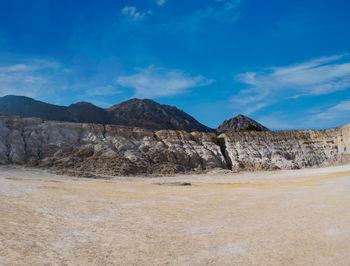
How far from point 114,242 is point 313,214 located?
24.6ft

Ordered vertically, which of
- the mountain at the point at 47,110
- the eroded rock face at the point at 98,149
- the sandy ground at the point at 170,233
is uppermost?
the mountain at the point at 47,110

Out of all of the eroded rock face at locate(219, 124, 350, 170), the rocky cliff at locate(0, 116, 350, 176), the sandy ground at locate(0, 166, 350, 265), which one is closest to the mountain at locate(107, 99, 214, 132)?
the eroded rock face at locate(219, 124, 350, 170)

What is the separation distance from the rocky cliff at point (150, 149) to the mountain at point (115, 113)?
74.8 m

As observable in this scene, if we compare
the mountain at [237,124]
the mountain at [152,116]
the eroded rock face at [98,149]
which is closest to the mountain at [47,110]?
the mountain at [152,116]

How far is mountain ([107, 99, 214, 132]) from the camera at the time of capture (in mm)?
139762

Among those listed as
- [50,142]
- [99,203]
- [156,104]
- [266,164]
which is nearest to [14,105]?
[156,104]

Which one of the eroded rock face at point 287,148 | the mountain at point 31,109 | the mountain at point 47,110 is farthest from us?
the mountain at point 47,110

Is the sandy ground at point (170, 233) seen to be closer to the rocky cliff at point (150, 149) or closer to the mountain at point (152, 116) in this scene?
the rocky cliff at point (150, 149)

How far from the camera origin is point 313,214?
1034 centimetres

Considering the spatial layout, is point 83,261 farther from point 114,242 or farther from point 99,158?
point 99,158

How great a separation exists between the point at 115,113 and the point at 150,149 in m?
107

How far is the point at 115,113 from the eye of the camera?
146375 mm

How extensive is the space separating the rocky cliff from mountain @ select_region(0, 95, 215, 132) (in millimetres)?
74779

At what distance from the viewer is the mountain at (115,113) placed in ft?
382
